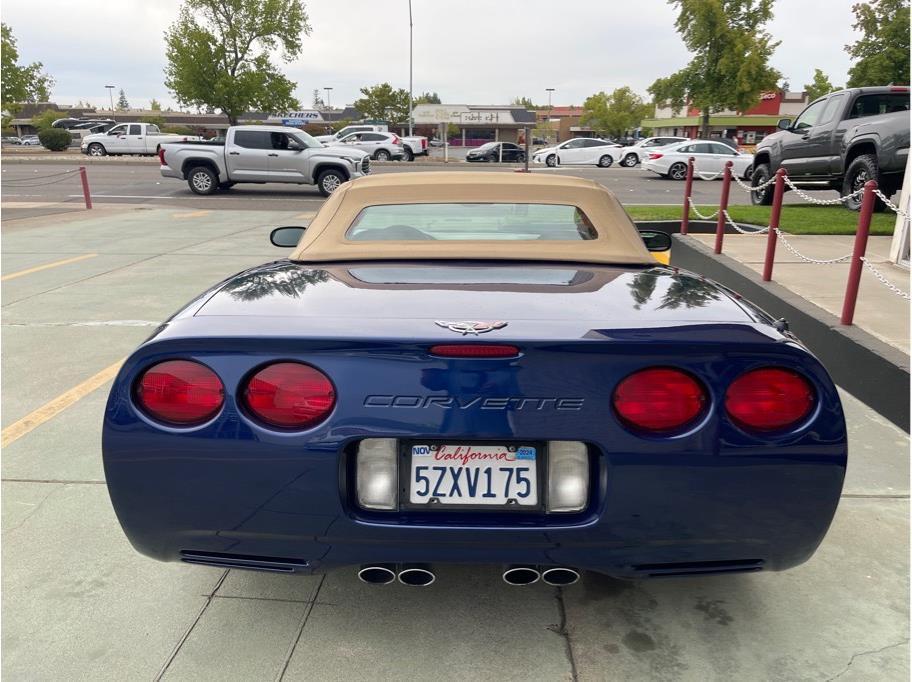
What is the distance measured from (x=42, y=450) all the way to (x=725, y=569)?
3.30 meters

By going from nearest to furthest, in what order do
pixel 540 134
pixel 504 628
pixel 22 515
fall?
pixel 504 628
pixel 22 515
pixel 540 134

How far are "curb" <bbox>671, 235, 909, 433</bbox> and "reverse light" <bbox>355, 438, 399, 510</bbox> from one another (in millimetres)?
3348

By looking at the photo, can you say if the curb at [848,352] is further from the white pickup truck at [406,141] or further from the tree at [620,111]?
the tree at [620,111]

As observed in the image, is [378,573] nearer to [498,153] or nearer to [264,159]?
[264,159]

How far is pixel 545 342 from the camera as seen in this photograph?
1.86m

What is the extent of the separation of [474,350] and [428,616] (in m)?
1.06

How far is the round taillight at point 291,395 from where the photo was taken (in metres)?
1.93

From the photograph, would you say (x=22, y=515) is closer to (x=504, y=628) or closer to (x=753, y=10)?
(x=504, y=628)

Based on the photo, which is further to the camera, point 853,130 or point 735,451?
point 853,130

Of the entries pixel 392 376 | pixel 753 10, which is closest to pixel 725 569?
pixel 392 376

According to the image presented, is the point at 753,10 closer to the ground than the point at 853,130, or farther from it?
farther from it

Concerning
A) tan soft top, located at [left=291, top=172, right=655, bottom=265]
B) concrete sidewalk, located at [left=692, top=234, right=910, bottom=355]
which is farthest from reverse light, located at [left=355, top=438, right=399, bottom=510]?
concrete sidewalk, located at [left=692, top=234, right=910, bottom=355]

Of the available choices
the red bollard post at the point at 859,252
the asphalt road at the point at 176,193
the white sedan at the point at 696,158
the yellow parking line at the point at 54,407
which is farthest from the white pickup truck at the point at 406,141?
the red bollard post at the point at 859,252

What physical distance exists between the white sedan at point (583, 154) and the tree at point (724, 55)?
11851 mm
